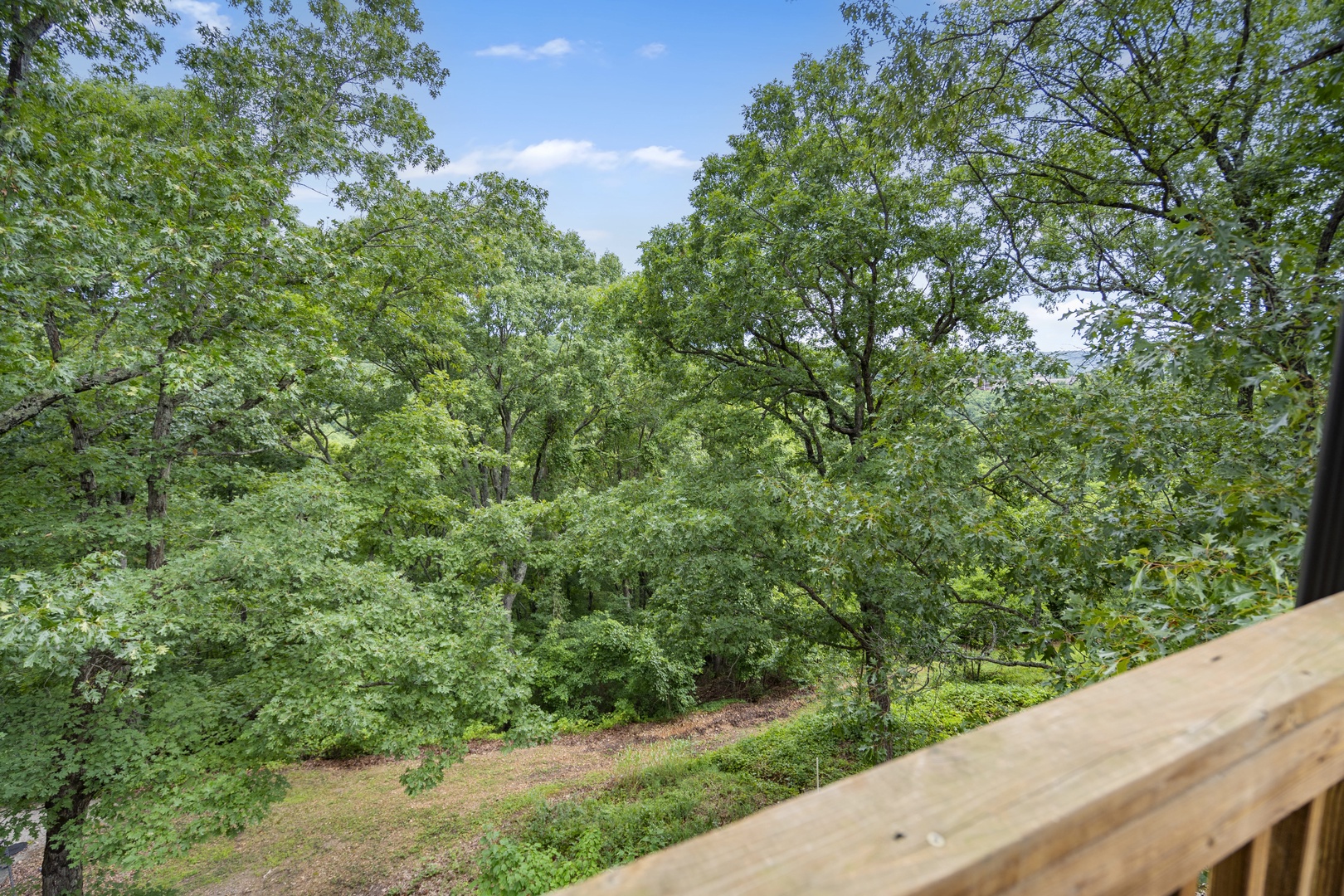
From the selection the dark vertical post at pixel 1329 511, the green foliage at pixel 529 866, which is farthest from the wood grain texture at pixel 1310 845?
the green foliage at pixel 529 866

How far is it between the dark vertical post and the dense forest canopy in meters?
0.80

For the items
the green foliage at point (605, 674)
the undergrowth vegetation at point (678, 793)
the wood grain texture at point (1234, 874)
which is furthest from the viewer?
the green foliage at point (605, 674)

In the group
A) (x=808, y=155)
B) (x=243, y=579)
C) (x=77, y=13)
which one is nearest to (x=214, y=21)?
(x=77, y=13)

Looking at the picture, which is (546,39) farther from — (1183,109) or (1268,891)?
(1268,891)

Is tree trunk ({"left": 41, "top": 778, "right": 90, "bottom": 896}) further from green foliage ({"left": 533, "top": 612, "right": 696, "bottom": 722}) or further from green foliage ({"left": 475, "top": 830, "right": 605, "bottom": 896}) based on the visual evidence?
green foliage ({"left": 533, "top": 612, "right": 696, "bottom": 722})

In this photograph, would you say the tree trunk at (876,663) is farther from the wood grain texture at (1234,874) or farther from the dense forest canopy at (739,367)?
the wood grain texture at (1234,874)

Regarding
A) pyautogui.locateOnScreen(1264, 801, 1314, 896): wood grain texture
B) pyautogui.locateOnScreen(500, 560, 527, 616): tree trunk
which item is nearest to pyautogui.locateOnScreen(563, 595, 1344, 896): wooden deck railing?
pyautogui.locateOnScreen(1264, 801, 1314, 896): wood grain texture

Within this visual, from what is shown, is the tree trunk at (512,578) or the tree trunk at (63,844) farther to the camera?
the tree trunk at (512,578)

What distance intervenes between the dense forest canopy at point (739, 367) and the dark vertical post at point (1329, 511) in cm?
80

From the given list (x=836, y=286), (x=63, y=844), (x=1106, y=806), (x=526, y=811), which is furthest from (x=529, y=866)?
(x=836, y=286)

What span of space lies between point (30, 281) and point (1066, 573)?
8.02m

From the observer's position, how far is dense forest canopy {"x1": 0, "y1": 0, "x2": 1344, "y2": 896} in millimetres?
2881

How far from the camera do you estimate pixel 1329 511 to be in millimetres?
812

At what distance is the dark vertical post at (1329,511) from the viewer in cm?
79
